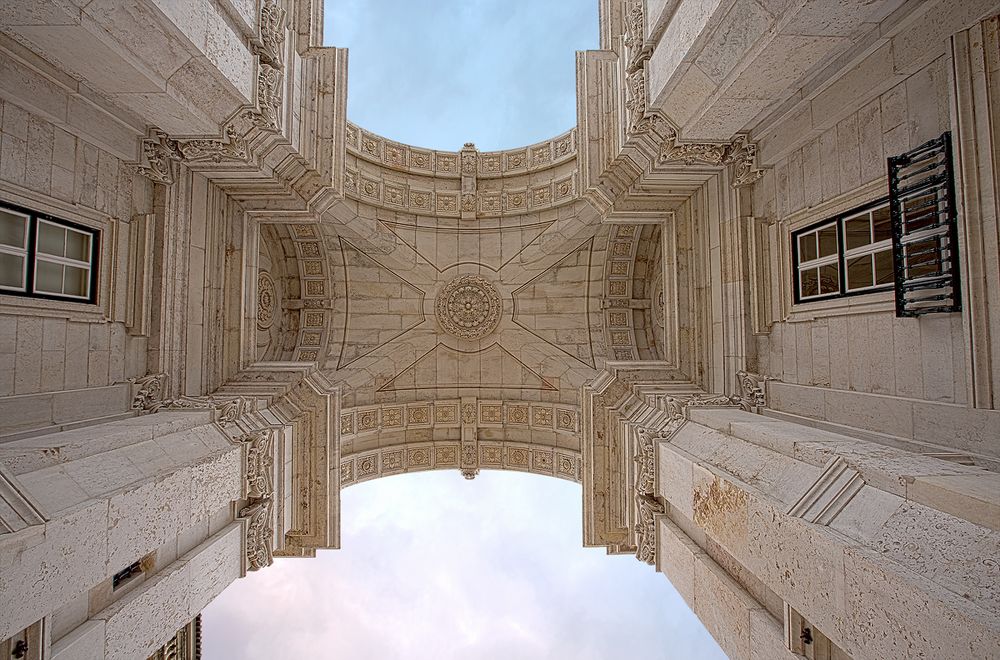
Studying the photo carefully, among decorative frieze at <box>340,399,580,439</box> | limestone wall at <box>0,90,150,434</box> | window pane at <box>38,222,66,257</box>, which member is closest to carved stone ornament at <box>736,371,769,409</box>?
decorative frieze at <box>340,399,580,439</box>

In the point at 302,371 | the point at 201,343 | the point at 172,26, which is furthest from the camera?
the point at 302,371

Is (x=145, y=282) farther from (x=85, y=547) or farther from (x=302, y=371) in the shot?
(x=85, y=547)

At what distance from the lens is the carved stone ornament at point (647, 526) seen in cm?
934

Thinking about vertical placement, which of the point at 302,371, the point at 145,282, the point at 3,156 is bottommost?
the point at 302,371

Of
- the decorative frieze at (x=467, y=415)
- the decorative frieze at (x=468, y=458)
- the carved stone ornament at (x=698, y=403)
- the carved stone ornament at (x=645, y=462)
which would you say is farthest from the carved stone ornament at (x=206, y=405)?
the carved stone ornament at (x=698, y=403)

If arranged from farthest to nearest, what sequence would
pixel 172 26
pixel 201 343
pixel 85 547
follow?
pixel 201 343, pixel 172 26, pixel 85 547

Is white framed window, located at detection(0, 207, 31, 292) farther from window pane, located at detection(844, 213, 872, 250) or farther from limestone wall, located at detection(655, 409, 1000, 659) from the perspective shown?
window pane, located at detection(844, 213, 872, 250)

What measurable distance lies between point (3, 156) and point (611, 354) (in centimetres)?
1339

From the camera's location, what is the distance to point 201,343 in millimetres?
10375

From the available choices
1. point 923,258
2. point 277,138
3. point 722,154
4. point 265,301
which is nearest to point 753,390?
point 923,258

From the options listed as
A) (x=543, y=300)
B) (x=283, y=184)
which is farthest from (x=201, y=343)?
(x=543, y=300)

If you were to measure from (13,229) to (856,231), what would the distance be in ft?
41.3

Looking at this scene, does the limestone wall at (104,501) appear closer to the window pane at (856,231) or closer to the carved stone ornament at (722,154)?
the carved stone ornament at (722,154)

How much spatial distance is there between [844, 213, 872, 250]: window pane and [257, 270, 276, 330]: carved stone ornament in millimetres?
13846
